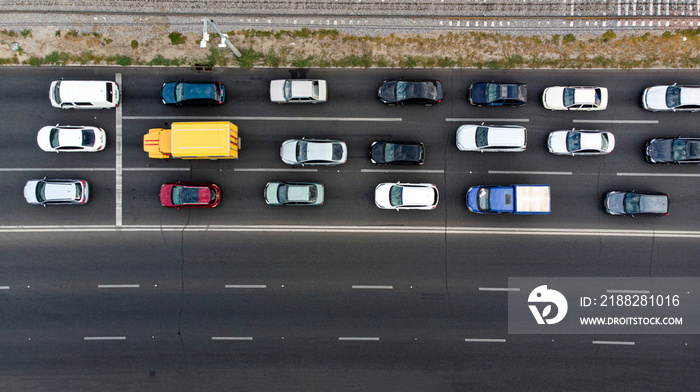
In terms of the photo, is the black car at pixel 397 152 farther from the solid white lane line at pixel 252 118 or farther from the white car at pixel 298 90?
the white car at pixel 298 90

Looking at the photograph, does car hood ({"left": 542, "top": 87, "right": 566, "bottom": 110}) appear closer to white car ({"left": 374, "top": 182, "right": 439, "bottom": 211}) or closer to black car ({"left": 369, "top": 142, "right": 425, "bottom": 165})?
black car ({"left": 369, "top": 142, "right": 425, "bottom": 165})

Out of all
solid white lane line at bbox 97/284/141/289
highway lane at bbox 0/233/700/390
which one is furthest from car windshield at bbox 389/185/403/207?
solid white lane line at bbox 97/284/141/289

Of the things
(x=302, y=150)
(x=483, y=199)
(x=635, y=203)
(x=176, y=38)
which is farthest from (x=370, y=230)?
(x=176, y=38)

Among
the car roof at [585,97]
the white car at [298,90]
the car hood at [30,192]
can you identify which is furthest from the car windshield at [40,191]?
the car roof at [585,97]

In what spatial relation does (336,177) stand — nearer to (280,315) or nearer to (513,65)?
(280,315)

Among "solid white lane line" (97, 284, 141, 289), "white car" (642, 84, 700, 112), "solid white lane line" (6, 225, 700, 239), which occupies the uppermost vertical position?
"white car" (642, 84, 700, 112)

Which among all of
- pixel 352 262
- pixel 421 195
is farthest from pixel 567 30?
pixel 352 262

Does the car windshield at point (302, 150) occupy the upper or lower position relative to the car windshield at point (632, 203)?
upper
